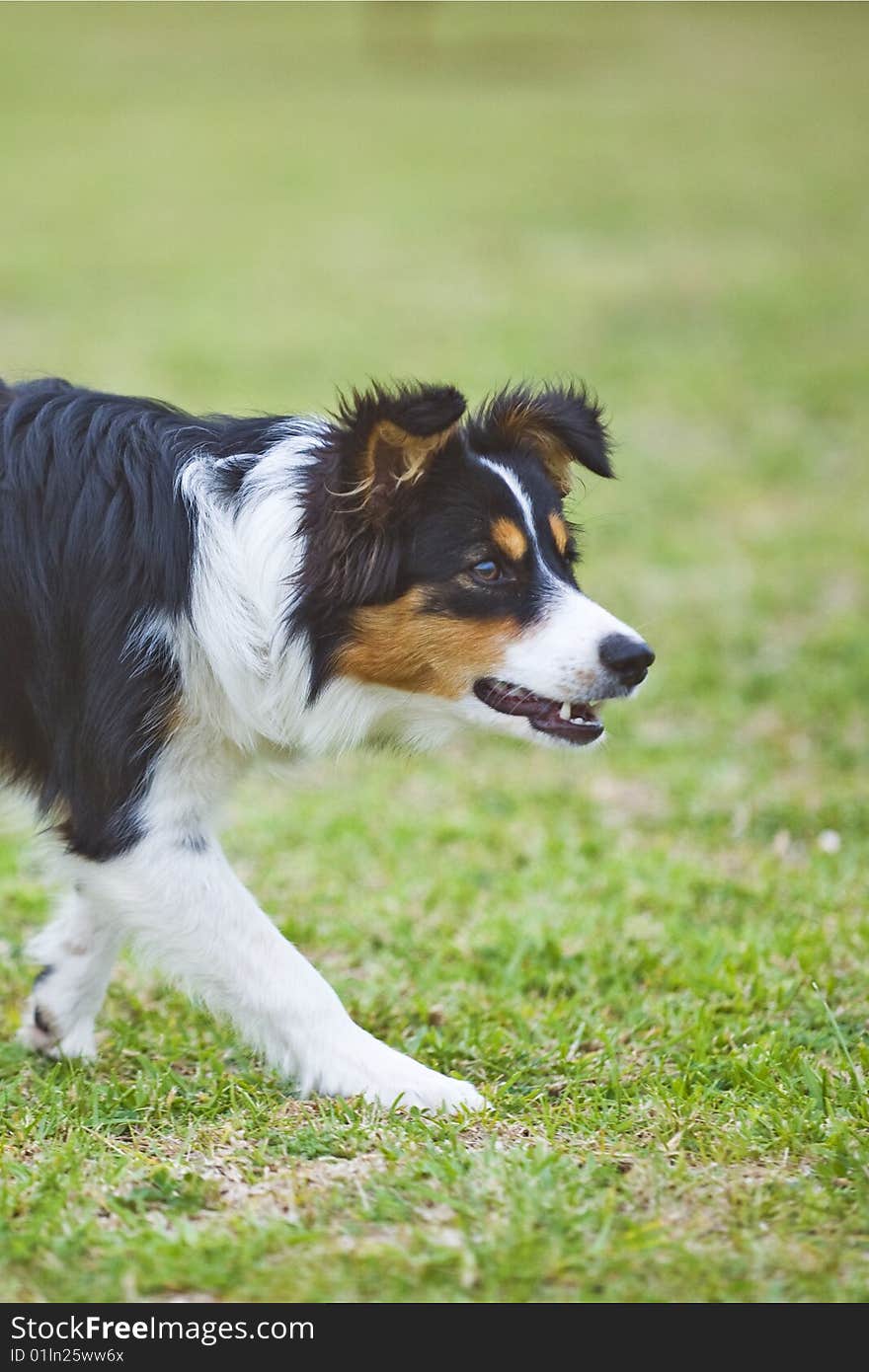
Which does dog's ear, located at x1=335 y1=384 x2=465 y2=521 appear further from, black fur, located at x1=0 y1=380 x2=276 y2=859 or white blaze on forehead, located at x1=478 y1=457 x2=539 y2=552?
black fur, located at x1=0 y1=380 x2=276 y2=859

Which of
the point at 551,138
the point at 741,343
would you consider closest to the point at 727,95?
the point at 551,138

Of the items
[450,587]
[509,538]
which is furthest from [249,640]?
[509,538]

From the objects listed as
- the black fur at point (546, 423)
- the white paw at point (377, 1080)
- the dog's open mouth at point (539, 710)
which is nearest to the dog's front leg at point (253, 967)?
the white paw at point (377, 1080)

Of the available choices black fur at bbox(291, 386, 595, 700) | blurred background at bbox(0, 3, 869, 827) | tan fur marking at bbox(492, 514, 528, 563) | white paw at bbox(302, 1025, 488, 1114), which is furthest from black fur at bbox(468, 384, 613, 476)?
blurred background at bbox(0, 3, 869, 827)

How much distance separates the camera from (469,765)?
282 inches

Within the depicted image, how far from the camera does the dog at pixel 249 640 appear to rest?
3629 mm

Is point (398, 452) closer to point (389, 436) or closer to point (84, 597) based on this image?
point (389, 436)

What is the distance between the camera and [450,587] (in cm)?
368

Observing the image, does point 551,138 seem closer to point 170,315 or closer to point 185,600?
point 170,315

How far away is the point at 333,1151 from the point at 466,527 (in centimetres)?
151

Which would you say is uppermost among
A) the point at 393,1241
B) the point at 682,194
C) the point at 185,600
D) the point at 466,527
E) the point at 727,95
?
the point at 727,95

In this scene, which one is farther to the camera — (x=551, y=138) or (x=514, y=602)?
(x=551, y=138)

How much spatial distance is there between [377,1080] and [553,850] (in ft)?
8.05

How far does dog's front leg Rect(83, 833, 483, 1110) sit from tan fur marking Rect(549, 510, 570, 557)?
1.19 metres
